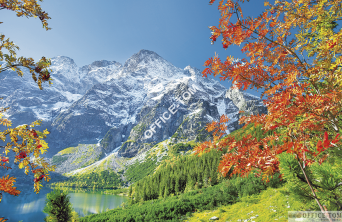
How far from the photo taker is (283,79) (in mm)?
3695

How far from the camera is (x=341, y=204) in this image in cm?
221

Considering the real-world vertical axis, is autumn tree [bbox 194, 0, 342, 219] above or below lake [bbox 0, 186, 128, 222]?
above

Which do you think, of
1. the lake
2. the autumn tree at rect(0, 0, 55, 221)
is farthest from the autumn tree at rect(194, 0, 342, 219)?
the lake

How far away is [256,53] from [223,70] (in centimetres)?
115

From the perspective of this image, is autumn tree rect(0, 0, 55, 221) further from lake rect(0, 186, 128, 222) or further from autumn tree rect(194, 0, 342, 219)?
lake rect(0, 186, 128, 222)

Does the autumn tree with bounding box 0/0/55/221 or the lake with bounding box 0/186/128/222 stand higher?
the autumn tree with bounding box 0/0/55/221

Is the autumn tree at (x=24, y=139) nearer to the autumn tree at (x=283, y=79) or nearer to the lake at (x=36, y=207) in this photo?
the autumn tree at (x=283, y=79)

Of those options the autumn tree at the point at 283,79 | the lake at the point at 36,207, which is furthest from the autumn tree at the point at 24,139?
the lake at the point at 36,207

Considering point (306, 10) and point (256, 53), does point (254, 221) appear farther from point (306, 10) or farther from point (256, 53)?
point (306, 10)

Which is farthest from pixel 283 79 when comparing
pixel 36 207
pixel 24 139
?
pixel 36 207

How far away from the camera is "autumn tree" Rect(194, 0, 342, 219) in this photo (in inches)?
102

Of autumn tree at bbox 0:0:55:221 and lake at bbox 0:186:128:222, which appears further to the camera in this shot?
lake at bbox 0:186:128:222

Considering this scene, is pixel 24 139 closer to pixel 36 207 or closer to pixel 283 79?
pixel 283 79

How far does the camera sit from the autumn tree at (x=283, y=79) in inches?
102
